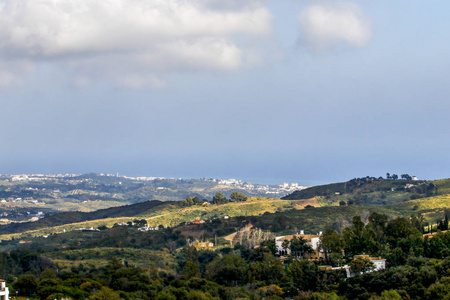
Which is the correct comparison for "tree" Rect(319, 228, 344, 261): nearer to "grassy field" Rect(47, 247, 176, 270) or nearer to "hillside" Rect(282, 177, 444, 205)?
"grassy field" Rect(47, 247, 176, 270)

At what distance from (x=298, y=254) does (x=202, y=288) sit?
1590cm

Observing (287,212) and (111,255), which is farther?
(287,212)

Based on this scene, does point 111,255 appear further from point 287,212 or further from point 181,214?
point 181,214

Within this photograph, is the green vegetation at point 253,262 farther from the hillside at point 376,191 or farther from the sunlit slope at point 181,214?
the hillside at point 376,191

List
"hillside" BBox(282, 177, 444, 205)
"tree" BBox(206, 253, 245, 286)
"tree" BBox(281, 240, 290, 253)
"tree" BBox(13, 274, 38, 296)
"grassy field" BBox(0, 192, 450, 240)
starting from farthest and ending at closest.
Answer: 1. "hillside" BBox(282, 177, 444, 205)
2. "grassy field" BBox(0, 192, 450, 240)
3. "tree" BBox(281, 240, 290, 253)
4. "tree" BBox(206, 253, 245, 286)
5. "tree" BBox(13, 274, 38, 296)

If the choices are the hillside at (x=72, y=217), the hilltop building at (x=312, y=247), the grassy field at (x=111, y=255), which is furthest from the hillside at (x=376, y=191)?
the grassy field at (x=111, y=255)

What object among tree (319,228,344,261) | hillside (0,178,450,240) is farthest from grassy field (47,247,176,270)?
hillside (0,178,450,240)

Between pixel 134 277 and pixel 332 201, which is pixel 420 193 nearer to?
pixel 332 201

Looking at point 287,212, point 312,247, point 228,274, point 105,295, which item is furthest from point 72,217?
point 105,295

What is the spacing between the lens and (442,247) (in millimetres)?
44500

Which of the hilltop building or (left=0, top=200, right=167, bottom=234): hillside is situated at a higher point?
the hilltop building

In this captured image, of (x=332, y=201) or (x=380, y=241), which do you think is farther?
(x=332, y=201)

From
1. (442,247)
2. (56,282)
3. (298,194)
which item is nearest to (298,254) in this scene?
(442,247)

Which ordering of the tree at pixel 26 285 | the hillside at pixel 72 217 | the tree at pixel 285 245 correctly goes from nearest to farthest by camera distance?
the tree at pixel 26 285
the tree at pixel 285 245
the hillside at pixel 72 217
